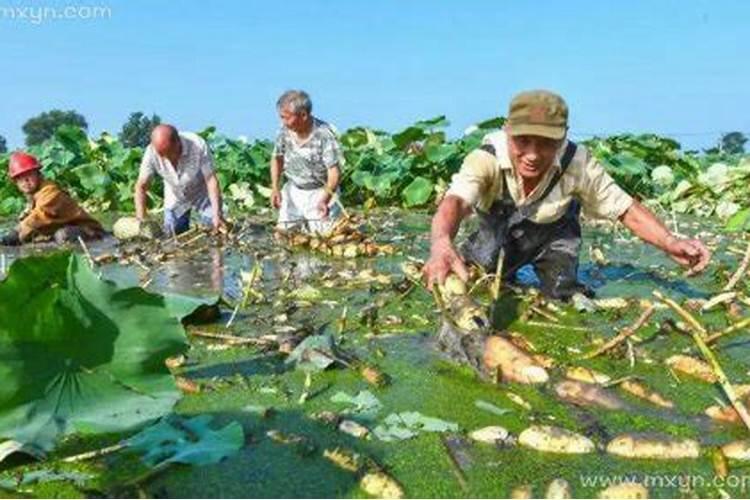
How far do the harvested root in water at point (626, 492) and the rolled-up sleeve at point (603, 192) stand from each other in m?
2.39

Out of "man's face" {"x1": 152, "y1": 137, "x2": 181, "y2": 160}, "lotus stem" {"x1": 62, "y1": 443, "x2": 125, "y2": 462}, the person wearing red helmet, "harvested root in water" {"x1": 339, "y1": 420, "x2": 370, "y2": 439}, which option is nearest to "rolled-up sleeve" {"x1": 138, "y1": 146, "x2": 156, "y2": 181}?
"man's face" {"x1": 152, "y1": 137, "x2": 181, "y2": 160}

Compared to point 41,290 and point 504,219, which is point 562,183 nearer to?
point 504,219

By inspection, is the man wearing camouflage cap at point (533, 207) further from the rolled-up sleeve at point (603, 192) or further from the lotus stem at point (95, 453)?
the lotus stem at point (95, 453)

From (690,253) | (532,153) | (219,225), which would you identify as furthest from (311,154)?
(690,253)

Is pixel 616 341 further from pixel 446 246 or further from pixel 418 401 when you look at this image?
pixel 418 401

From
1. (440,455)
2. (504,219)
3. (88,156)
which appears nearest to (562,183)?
(504,219)

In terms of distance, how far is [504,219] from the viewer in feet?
16.0

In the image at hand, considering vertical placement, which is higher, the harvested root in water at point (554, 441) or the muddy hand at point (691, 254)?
the muddy hand at point (691, 254)

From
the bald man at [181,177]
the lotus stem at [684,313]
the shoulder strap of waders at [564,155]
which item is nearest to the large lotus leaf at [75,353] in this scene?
the lotus stem at [684,313]

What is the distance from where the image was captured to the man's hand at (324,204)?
26.8ft

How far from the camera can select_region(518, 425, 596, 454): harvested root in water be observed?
8.63 ft

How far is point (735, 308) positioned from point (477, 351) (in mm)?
1834

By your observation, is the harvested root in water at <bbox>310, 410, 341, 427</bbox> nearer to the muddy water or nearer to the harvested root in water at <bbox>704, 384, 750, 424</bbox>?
the muddy water

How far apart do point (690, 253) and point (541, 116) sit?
94 centimetres
